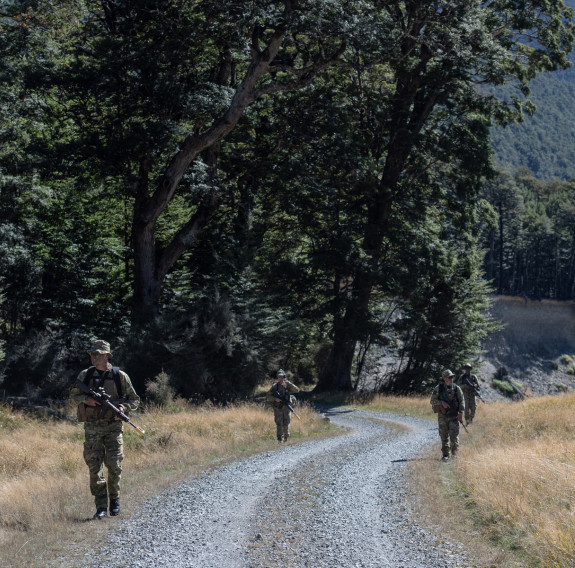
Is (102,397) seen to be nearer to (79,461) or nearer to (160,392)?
(79,461)

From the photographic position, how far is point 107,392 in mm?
8234

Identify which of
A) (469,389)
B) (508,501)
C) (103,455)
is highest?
(103,455)

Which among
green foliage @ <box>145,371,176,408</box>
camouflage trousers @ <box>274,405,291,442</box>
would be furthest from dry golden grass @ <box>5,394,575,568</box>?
green foliage @ <box>145,371,176,408</box>

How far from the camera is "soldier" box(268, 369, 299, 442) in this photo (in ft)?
51.9

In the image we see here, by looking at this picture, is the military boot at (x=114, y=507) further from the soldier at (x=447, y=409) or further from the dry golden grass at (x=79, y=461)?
the soldier at (x=447, y=409)

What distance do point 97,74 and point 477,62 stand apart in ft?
46.4

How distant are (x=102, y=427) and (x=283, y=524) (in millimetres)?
2543

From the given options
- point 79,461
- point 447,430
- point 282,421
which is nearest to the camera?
point 79,461

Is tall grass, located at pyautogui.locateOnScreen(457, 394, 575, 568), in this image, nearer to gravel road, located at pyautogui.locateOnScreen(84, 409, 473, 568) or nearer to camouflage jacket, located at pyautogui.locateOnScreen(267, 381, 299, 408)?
gravel road, located at pyautogui.locateOnScreen(84, 409, 473, 568)

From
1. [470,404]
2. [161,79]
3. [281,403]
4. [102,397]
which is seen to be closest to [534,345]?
[470,404]

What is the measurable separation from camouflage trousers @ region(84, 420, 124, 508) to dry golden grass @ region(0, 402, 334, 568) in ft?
1.15

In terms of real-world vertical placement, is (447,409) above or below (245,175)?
below

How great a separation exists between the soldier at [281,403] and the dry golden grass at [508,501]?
3.69 metres

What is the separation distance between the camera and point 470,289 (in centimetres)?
3541
